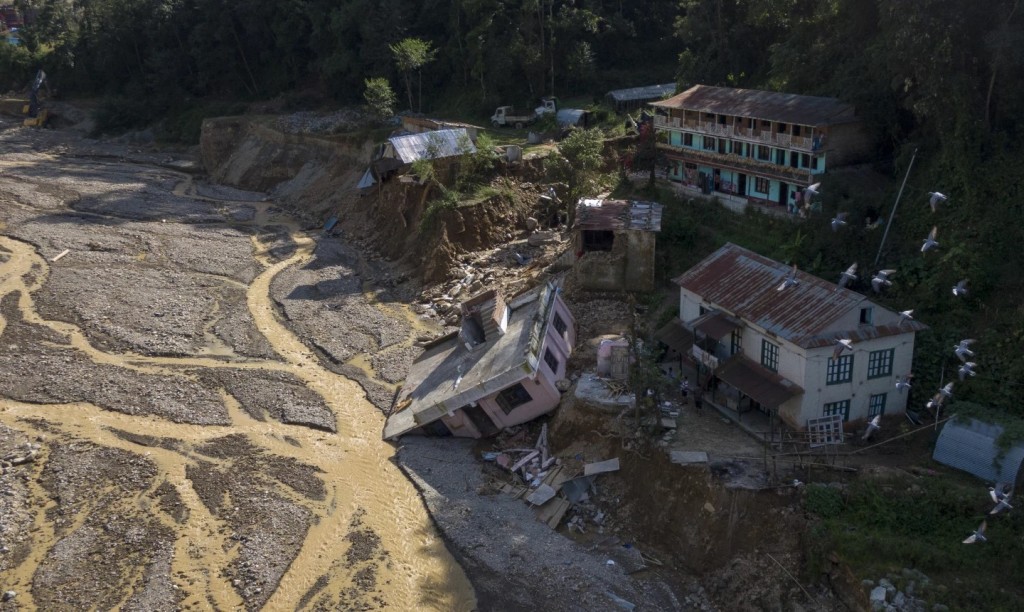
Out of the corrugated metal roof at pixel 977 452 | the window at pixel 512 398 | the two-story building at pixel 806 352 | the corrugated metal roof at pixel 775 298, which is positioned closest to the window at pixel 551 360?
the window at pixel 512 398

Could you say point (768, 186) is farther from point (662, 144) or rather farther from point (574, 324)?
point (574, 324)

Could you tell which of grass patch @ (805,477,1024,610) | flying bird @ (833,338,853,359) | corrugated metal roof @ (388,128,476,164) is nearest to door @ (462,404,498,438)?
grass patch @ (805,477,1024,610)

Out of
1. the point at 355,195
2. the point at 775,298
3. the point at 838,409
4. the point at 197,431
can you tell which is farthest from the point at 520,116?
the point at 838,409

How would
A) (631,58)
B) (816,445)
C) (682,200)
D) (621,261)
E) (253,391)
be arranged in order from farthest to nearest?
(631,58) → (682,200) → (621,261) → (253,391) → (816,445)

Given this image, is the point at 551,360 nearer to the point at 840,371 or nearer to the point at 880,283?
the point at 840,371

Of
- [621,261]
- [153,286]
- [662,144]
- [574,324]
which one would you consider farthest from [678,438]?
[153,286]

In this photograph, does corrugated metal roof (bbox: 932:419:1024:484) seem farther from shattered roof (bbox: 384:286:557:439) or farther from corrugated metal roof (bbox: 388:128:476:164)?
corrugated metal roof (bbox: 388:128:476:164)
